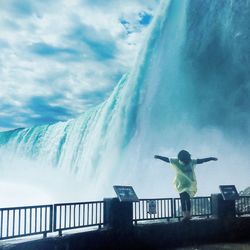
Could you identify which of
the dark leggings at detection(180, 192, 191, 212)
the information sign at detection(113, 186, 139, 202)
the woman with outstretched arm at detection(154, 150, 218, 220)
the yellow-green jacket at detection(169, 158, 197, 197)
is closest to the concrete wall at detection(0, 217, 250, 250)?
the dark leggings at detection(180, 192, 191, 212)

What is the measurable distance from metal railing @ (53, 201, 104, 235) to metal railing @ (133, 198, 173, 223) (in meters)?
1.12

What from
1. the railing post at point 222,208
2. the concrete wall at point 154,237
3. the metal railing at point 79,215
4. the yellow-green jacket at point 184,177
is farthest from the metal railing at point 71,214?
the yellow-green jacket at point 184,177

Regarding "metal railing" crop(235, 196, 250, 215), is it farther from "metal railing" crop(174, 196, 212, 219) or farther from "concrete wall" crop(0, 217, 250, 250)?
"metal railing" crop(174, 196, 212, 219)

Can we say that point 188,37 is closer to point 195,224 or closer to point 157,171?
point 157,171

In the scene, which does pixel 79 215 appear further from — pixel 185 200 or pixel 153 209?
pixel 185 200

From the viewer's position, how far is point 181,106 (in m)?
28.5

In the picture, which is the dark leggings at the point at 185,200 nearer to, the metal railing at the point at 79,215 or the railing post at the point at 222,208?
the railing post at the point at 222,208

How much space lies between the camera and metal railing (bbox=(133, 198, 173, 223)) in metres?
9.80

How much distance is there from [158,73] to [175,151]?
22.2 ft

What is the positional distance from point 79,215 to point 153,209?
89.3 inches

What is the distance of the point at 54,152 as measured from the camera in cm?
5078

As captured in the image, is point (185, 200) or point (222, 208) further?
point (222, 208)

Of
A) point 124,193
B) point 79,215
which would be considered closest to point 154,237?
point 124,193

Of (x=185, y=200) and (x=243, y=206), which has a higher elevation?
(x=185, y=200)
